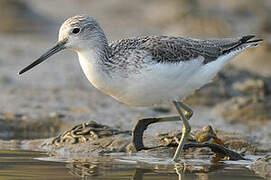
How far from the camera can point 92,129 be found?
9.59 m

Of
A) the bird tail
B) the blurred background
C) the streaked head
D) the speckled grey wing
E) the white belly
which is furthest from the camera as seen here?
the blurred background

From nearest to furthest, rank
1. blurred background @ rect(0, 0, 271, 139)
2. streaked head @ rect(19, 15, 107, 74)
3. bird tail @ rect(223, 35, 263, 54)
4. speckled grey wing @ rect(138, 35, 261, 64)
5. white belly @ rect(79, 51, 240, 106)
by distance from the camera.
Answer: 1. white belly @ rect(79, 51, 240, 106)
2. streaked head @ rect(19, 15, 107, 74)
3. speckled grey wing @ rect(138, 35, 261, 64)
4. bird tail @ rect(223, 35, 263, 54)
5. blurred background @ rect(0, 0, 271, 139)

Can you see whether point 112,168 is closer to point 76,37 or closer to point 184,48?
point 76,37

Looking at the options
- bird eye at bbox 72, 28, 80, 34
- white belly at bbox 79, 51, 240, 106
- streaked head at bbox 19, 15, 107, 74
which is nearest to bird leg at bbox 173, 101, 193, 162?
white belly at bbox 79, 51, 240, 106

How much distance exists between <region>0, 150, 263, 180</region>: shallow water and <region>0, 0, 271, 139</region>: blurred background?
7.20 feet

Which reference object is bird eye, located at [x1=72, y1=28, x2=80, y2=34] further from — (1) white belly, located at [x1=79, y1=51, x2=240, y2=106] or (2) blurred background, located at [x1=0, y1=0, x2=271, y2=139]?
(2) blurred background, located at [x1=0, y1=0, x2=271, y2=139]

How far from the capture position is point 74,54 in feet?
54.6

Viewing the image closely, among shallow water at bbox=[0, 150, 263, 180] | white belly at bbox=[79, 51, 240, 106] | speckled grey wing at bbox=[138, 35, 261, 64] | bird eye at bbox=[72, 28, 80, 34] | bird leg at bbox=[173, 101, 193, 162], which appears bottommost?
shallow water at bbox=[0, 150, 263, 180]

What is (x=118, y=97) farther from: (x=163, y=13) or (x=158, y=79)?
(x=163, y=13)

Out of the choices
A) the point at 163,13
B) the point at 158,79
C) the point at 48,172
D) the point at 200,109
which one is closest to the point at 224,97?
the point at 200,109

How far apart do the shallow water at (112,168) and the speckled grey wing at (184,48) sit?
130cm

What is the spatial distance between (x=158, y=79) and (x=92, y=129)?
175 centimetres

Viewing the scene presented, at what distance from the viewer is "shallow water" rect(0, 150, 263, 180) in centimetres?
759

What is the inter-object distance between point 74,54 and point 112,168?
351 inches
